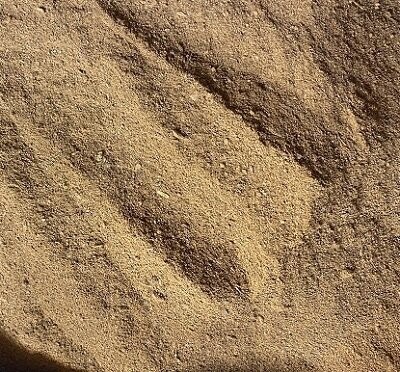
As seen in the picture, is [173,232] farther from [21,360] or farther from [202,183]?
[21,360]

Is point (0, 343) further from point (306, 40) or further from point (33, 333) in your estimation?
point (306, 40)

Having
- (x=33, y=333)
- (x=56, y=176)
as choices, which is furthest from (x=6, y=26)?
(x=33, y=333)

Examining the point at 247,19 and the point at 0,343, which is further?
the point at 0,343

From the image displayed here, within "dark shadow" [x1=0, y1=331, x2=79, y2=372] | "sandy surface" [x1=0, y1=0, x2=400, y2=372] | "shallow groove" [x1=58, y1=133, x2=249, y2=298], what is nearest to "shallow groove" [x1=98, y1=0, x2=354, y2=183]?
"sandy surface" [x1=0, y1=0, x2=400, y2=372]

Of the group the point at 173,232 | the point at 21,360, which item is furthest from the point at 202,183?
the point at 21,360

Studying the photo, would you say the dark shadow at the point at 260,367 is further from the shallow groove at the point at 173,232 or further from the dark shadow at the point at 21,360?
the dark shadow at the point at 21,360

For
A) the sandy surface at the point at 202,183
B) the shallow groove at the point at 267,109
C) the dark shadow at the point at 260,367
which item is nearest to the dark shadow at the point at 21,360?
the sandy surface at the point at 202,183

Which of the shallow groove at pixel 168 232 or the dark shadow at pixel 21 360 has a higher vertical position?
the shallow groove at pixel 168 232

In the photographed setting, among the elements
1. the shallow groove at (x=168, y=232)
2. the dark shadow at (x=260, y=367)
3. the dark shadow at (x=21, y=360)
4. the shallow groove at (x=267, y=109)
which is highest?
the shallow groove at (x=267, y=109)
